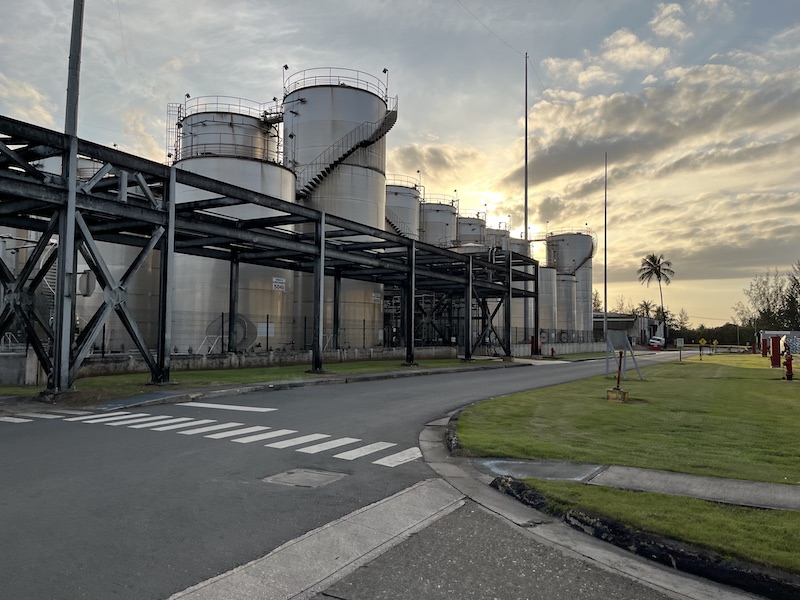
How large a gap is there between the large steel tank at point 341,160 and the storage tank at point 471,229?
3066 cm

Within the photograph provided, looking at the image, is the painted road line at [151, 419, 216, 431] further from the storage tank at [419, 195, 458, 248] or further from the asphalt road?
the storage tank at [419, 195, 458, 248]

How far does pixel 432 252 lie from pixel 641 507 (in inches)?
1128

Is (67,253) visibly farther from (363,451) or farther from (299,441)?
(363,451)

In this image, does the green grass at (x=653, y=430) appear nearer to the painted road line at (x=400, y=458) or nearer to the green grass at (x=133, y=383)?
the painted road line at (x=400, y=458)

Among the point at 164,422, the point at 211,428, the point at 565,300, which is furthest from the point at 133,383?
the point at 565,300

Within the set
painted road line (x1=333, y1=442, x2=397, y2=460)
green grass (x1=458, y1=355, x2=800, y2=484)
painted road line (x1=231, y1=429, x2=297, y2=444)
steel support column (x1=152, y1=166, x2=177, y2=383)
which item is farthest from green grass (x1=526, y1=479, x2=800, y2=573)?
steel support column (x1=152, y1=166, x2=177, y2=383)

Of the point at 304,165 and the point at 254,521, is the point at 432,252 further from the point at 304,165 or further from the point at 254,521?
the point at 254,521

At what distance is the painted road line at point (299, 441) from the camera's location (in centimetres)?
922

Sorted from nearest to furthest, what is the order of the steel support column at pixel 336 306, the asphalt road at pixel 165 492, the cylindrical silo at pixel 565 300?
the asphalt road at pixel 165 492
the steel support column at pixel 336 306
the cylindrical silo at pixel 565 300

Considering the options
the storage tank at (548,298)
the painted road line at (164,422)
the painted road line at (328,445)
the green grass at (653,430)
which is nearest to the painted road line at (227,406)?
the painted road line at (164,422)

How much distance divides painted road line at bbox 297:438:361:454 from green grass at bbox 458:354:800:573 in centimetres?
190

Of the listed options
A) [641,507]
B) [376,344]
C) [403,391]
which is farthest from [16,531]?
[376,344]

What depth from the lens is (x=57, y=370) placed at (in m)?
14.9

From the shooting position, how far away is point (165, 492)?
21.0ft
